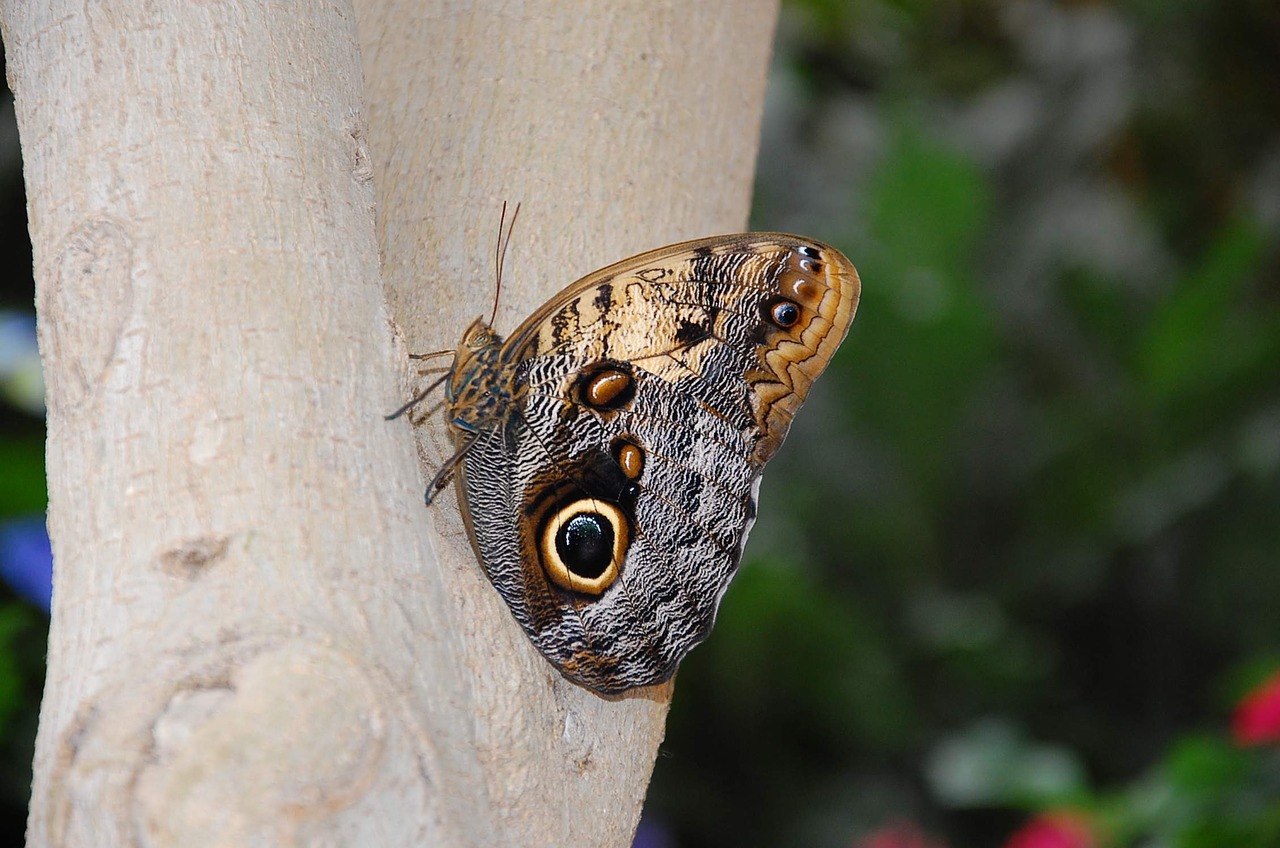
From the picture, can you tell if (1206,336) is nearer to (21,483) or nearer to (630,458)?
(630,458)

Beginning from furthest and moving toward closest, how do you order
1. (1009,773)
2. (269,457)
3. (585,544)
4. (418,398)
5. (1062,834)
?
(1009,773), (1062,834), (585,544), (418,398), (269,457)

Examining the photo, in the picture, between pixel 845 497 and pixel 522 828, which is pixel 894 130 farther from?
pixel 522 828

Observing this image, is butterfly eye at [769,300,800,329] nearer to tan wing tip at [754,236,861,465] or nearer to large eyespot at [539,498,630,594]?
tan wing tip at [754,236,861,465]

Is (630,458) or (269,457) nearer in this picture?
(269,457)

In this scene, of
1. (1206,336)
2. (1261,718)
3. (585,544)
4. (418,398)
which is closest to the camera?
(418,398)

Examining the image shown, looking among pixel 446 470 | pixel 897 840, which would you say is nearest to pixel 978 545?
pixel 897 840

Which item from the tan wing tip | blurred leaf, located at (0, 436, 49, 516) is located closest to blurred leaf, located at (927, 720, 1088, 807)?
the tan wing tip

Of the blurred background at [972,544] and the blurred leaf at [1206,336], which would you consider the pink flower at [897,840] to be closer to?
the blurred background at [972,544]

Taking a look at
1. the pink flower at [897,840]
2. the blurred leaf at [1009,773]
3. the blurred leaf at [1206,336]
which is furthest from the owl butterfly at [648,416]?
the blurred leaf at [1206,336]

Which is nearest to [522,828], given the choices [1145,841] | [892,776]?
[1145,841]
